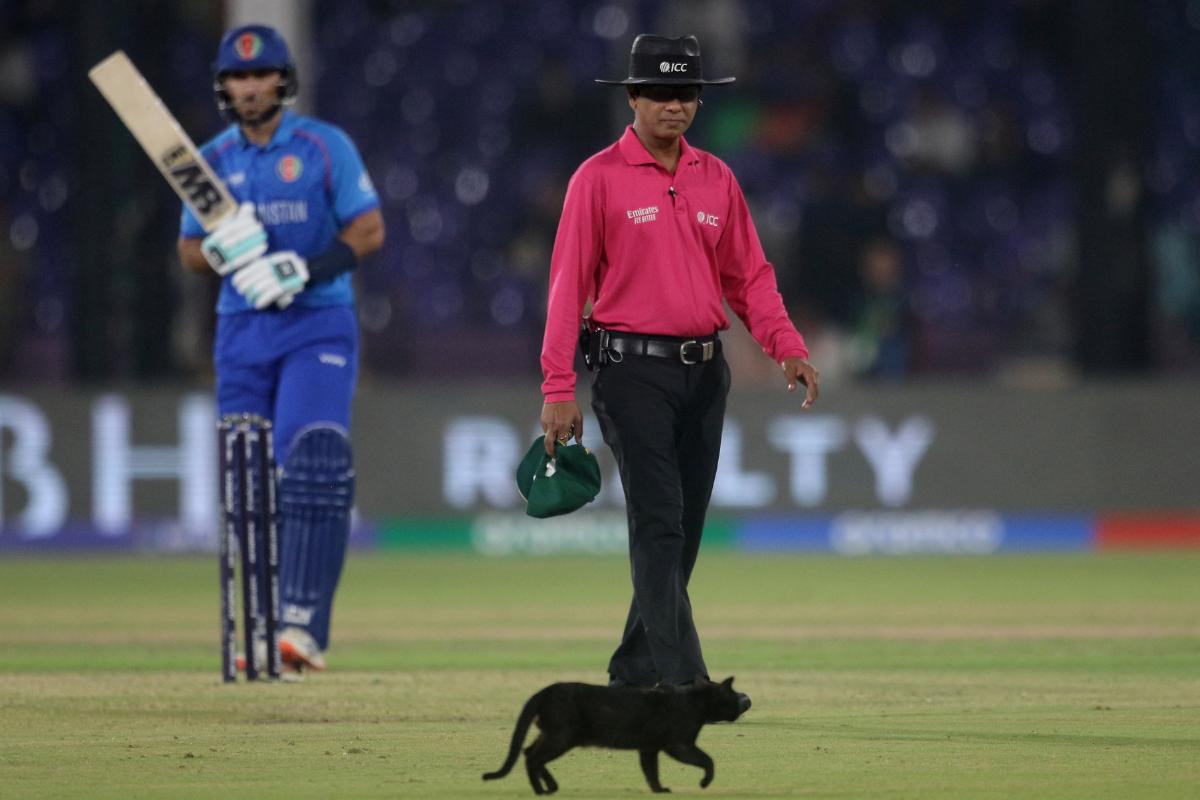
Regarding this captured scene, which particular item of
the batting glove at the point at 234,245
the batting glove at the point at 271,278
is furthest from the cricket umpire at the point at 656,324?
the batting glove at the point at 234,245

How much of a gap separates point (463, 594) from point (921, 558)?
419 cm

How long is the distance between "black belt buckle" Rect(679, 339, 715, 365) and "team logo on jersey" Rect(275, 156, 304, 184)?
7.94 ft

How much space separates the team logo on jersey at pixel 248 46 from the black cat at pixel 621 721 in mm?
3812

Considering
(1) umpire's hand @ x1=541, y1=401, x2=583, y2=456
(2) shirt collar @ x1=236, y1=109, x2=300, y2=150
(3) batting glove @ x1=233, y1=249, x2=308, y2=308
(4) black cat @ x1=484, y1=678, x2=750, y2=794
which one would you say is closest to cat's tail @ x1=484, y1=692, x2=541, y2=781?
(4) black cat @ x1=484, y1=678, x2=750, y2=794

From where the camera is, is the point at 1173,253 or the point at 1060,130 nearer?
the point at 1173,253

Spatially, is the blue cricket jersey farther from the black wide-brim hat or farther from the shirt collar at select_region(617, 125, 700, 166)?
the black wide-brim hat

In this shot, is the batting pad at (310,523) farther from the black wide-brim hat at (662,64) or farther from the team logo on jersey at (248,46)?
the black wide-brim hat at (662,64)

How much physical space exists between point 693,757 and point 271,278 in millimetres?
3519

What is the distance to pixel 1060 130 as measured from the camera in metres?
20.4

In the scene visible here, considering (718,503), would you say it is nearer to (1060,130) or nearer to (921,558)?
(921,558)

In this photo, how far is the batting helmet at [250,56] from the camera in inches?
327

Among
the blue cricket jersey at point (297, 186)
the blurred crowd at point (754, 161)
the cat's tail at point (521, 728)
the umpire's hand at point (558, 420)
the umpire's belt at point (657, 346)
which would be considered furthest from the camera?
the blurred crowd at point (754, 161)

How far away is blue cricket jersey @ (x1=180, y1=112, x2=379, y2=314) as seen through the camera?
8.41 meters

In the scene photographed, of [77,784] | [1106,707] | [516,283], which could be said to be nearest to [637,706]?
[77,784]
